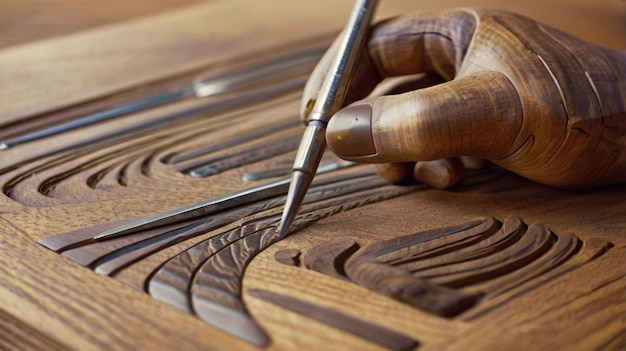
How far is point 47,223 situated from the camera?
55cm

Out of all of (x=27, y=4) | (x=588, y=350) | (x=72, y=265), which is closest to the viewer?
(x=588, y=350)

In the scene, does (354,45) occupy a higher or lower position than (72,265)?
higher

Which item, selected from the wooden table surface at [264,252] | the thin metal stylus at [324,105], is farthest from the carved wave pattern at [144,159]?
the thin metal stylus at [324,105]

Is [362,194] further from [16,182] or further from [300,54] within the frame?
[300,54]

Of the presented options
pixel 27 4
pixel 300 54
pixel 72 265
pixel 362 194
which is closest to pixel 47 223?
pixel 72 265

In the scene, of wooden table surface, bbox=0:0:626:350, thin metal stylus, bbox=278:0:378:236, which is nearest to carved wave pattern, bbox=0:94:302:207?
wooden table surface, bbox=0:0:626:350

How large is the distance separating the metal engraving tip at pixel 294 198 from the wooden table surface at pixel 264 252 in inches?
0.5

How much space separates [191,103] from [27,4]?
0.93 m

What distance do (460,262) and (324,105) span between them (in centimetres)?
16

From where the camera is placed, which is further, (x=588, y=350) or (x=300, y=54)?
(x=300, y=54)

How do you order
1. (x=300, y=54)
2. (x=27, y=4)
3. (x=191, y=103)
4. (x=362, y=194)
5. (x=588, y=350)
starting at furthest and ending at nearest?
1. (x=27, y=4)
2. (x=300, y=54)
3. (x=191, y=103)
4. (x=362, y=194)
5. (x=588, y=350)

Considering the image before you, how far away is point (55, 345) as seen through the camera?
42cm

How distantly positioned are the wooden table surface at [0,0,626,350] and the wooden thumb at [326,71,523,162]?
0.05 metres

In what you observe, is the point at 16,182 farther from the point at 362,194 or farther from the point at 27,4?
the point at 27,4
